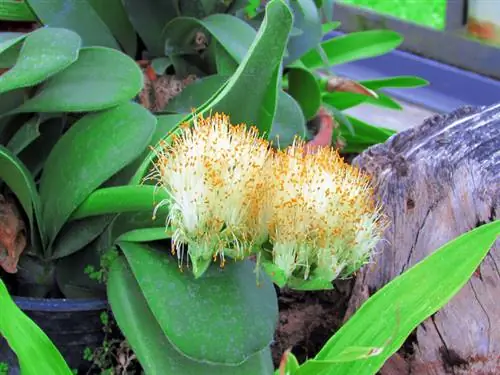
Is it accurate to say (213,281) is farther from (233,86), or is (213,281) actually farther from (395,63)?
(395,63)

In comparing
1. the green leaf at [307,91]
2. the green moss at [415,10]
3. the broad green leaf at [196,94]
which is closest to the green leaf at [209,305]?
the broad green leaf at [196,94]

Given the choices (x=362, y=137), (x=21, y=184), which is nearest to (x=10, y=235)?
(x=21, y=184)

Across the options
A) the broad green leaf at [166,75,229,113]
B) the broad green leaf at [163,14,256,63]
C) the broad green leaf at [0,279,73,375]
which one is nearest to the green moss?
the broad green leaf at [163,14,256,63]

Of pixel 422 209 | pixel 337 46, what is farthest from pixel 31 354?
pixel 337 46

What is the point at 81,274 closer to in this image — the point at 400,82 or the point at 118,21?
the point at 118,21

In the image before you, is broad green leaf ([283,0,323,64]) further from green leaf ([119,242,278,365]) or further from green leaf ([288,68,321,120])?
green leaf ([119,242,278,365])

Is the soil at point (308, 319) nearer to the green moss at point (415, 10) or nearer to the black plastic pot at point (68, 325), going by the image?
the black plastic pot at point (68, 325)
